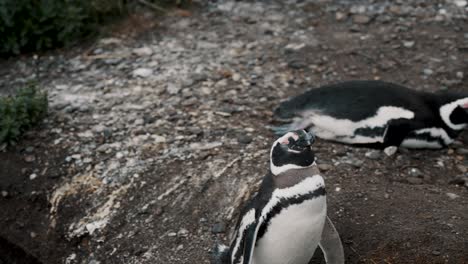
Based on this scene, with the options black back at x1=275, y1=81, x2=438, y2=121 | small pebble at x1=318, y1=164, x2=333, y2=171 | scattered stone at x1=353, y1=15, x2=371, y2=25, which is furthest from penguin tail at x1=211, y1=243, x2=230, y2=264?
scattered stone at x1=353, y1=15, x2=371, y2=25

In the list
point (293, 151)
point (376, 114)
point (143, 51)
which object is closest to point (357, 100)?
point (376, 114)

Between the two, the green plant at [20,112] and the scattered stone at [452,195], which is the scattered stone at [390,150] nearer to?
the scattered stone at [452,195]

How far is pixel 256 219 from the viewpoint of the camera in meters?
2.75

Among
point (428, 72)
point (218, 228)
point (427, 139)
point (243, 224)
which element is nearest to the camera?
point (243, 224)

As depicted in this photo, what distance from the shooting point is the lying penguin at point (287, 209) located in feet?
8.91

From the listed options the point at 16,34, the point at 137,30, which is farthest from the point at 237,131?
the point at 16,34

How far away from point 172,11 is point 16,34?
43.7 inches

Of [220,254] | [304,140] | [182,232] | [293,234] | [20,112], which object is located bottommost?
[182,232]

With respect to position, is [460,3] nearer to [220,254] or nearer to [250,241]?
Result: [220,254]

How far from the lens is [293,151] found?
273 centimetres

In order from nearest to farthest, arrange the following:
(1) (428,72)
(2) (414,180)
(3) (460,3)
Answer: (2) (414,180) → (1) (428,72) → (3) (460,3)

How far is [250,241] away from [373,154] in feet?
3.98

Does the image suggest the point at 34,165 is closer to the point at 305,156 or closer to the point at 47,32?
the point at 47,32

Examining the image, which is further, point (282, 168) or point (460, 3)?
point (460, 3)
